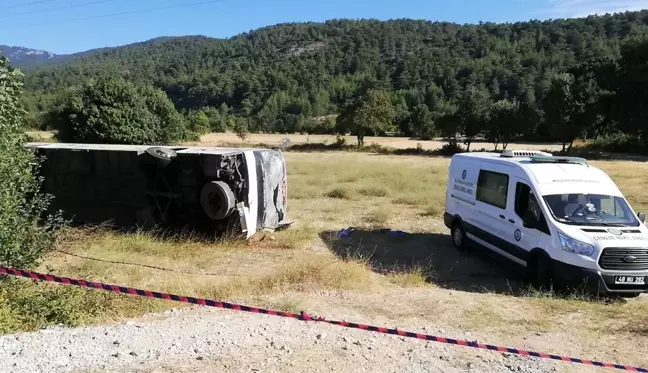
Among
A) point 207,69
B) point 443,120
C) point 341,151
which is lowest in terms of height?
point 341,151

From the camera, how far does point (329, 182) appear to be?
24609 mm

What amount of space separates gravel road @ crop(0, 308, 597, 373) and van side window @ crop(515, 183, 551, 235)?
14.3 ft

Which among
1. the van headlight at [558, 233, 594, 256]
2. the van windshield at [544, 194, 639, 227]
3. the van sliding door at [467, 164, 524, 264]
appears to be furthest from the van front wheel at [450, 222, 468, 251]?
the van headlight at [558, 233, 594, 256]

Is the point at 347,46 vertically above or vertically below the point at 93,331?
above

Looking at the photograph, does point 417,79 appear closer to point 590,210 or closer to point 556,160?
point 556,160

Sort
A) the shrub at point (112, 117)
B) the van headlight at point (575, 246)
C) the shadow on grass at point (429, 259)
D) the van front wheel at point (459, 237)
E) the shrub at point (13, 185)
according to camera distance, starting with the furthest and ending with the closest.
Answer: the shrub at point (112, 117), the van front wheel at point (459, 237), the shadow on grass at point (429, 259), the van headlight at point (575, 246), the shrub at point (13, 185)

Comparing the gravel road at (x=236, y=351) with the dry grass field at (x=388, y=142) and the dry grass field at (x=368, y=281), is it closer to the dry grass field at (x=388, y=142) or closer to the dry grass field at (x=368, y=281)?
the dry grass field at (x=368, y=281)

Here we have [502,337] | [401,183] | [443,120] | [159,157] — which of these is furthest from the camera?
[443,120]

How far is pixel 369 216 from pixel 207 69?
152331 millimetres

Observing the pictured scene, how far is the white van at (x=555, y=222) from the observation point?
806 cm

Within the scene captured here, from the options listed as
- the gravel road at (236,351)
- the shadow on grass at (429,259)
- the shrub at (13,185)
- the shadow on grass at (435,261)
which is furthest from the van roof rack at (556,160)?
the shrub at (13,185)

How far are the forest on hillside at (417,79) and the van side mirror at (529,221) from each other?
36.0 m

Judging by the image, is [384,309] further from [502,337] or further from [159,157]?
[159,157]

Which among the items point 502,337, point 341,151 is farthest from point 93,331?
point 341,151
